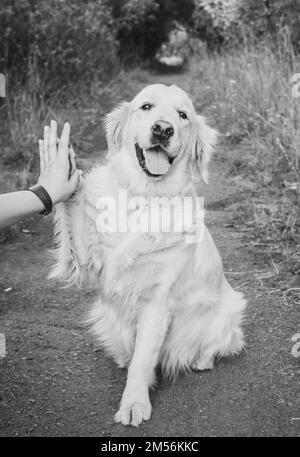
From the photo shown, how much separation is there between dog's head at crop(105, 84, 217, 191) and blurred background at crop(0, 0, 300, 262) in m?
1.46

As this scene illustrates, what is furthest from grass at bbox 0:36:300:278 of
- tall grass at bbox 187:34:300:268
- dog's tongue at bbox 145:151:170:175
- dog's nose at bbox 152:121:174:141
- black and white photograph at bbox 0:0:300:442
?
dog's nose at bbox 152:121:174:141

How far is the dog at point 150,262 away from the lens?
7.98 feet

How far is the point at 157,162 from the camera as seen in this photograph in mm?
2588

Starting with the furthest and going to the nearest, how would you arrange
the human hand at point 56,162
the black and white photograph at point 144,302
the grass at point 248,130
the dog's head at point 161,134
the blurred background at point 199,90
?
the blurred background at point 199,90 → the grass at point 248,130 → the dog's head at point 161,134 → the black and white photograph at point 144,302 → the human hand at point 56,162

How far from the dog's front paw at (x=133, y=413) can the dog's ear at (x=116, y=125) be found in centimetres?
121

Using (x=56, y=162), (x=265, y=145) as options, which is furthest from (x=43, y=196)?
(x=265, y=145)

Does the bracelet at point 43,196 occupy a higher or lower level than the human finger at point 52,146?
lower

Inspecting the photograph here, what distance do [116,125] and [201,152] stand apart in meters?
0.44

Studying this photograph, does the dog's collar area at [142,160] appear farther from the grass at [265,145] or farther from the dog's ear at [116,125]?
the grass at [265,145]

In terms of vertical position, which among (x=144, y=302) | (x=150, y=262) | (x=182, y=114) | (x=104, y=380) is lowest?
(x=104, y=380)

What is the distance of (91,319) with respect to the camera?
2758mm

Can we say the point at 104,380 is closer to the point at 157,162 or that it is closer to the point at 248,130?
the point at 157,162

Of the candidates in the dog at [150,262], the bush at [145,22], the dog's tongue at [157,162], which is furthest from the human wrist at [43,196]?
the bush at [145,22]

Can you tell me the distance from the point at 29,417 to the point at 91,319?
2.10ft
